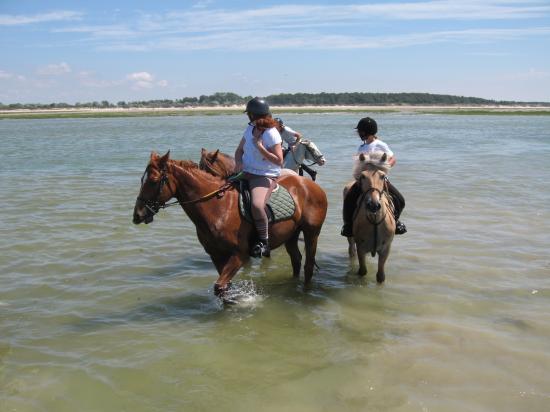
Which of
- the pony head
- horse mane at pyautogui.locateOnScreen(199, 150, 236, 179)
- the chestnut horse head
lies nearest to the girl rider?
the chestnut horse head

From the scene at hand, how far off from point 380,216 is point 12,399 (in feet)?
16.7

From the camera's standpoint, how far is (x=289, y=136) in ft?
33.7

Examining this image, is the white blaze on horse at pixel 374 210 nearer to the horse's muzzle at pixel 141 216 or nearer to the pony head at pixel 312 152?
the pony head at pixel 312 152

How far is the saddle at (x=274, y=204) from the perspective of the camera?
698cm

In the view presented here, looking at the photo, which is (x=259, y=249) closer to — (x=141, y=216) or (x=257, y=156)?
(x=257, y=156)

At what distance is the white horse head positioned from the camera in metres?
10.3

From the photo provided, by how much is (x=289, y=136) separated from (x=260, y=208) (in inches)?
147

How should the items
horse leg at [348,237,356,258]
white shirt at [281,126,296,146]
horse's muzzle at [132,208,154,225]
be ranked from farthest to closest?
white shirt at [281,126,296,146]
horse leg at [348,237,356,258]
horse's muzzle at [132,208,154,225]

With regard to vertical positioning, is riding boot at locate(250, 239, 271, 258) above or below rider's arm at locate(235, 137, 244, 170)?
below

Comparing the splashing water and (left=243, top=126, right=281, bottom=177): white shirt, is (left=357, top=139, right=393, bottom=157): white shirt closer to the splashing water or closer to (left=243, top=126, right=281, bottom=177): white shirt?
(left=243, top=126, right=281, bottom=177): white shirt

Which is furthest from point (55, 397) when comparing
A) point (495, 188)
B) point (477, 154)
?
point (477, 154)

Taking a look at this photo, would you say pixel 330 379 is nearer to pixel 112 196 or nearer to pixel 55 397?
pixel 55 397

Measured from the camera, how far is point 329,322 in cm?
689

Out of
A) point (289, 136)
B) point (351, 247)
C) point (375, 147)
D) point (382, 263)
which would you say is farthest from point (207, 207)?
point (289, 136)
